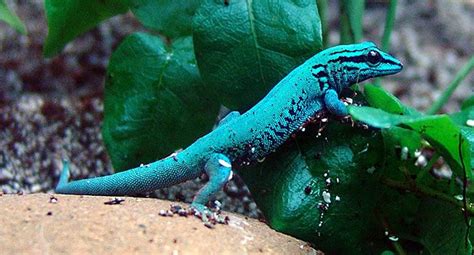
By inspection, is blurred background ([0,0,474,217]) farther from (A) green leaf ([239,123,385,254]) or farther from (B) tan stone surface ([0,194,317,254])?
(B) tan stone surface ([0,194,317,254])

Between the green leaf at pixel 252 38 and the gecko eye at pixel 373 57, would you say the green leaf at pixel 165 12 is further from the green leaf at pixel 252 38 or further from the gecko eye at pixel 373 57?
the gecko eye at pixel 373 57

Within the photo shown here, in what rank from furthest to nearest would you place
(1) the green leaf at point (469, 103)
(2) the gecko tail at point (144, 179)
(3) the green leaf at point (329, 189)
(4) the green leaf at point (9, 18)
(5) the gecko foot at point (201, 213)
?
(1) the green leaf at point (469, 103) → (4) the green leaf at point (9, 18) → (2) the gecko tail at point (144, 179) → (3) the green leaf at point (329, 189) → (5) the gecko foot at point (201, 213)

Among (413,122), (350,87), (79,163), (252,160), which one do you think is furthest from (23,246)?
(79,163)

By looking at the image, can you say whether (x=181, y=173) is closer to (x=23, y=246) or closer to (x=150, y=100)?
(x=150, y=100)

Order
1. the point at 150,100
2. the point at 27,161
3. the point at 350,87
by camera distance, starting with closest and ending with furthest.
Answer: the point at 350,87, the point at 150,100, the point at 27,161

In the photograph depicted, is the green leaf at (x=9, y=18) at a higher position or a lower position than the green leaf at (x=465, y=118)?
higher

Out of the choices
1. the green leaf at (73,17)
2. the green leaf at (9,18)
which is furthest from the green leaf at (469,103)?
the green leaf at (9,18)
